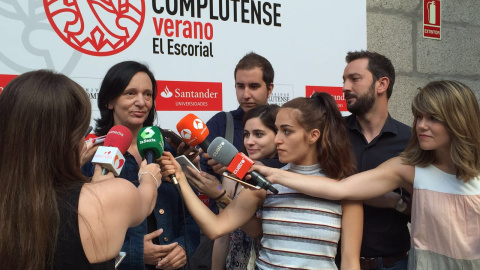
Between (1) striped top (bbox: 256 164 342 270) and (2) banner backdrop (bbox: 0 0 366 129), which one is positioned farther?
(2) banner backdrop (bbox: 0 0 366 129)

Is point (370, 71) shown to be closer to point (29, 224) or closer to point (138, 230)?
point (138, 230)

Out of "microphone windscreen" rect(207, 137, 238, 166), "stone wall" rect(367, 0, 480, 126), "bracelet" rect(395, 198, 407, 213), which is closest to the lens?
"microphone windscreen" rect(207, 137, 238, 166)

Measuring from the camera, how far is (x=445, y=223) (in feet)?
6.90

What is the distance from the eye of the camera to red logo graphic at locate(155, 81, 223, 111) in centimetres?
337

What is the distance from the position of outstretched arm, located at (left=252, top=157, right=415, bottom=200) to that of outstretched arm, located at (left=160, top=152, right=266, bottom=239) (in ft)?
0.46

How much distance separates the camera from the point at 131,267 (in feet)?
6.70

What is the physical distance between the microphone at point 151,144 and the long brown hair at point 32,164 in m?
0.43

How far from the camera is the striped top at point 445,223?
2.10 m

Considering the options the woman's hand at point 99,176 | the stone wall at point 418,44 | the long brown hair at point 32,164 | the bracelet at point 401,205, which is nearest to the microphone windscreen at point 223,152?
the woman's hand at point 99,176

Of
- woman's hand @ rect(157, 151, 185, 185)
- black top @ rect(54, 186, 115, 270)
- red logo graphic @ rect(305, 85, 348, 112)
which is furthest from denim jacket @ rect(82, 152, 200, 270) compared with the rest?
red logo graphic @ rect(305, 85, 348, 112)

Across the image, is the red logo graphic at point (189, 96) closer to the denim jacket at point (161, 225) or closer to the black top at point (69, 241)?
the denim jacket at point (161, 225)

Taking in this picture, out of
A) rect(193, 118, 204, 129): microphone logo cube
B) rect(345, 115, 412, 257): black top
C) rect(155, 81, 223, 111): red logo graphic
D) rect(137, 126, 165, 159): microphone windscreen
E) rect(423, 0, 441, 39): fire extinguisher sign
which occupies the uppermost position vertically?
rect(423, 0, 441, 39): fire extinguisher sign

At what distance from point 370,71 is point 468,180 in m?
1.08

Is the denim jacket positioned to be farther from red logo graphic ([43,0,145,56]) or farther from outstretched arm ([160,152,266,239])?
red logo graphic ([43,0,145,56])
